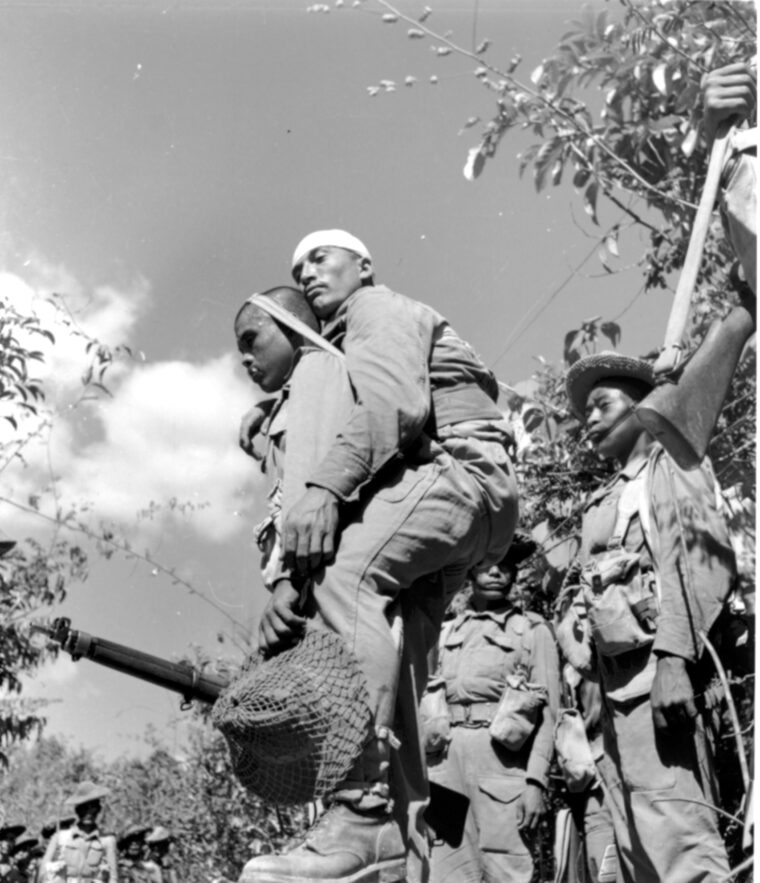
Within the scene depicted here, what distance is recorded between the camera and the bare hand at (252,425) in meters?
4.08

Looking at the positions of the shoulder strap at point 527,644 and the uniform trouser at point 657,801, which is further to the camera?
the shoulder strap at point 527,644

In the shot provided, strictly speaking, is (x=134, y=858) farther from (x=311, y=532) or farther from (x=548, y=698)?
(x=311, y=532)

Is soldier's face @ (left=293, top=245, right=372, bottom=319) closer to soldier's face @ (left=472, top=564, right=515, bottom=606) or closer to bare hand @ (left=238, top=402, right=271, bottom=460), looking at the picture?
bare hand @ (left=238, top=402, right=271, bottom=460)

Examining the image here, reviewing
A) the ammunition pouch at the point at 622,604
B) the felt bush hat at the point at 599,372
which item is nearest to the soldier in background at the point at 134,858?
the felt bush hat at the point at 599,372

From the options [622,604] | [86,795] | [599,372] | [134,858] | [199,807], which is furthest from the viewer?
[134,858]


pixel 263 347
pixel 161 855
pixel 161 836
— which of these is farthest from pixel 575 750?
pixel 161 855

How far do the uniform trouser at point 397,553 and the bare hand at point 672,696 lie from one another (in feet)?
3.62

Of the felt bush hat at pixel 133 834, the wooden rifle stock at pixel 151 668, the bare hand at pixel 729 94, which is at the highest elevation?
the felt bush hat at pixel 133 834

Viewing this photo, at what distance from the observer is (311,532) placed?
2.98m

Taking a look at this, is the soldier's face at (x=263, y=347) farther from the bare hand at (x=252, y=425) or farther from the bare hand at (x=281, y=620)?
the bare hand at (x=281, y=620)

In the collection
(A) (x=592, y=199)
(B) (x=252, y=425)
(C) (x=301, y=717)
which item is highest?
(A) (x=592, y=199)

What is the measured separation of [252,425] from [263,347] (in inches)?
11.1

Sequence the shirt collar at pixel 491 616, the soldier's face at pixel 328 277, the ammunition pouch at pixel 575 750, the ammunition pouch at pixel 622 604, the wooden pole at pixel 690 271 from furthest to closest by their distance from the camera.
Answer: the shirt collar at pixel 491 616 < the ammunition pouch at pixel 575 750 < the ammunition pouch at pixel 622 604 < the soldier's face at pixel 328 277 < the wooden pole at pixel 690 271

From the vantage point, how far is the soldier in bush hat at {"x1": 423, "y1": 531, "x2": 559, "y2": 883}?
595cm
